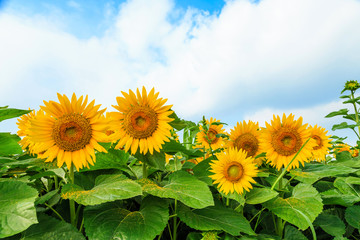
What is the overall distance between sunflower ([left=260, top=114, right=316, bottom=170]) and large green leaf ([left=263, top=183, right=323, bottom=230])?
219 mm

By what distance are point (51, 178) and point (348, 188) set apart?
7.31 feet

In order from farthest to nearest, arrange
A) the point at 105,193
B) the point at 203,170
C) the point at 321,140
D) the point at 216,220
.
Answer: the point at 321,140
the point at 203,170
the point at 216,220
the point at 105,193

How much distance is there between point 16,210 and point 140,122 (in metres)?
0.75

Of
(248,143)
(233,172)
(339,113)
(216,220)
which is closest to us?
(216,220)

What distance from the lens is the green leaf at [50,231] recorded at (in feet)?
4.30

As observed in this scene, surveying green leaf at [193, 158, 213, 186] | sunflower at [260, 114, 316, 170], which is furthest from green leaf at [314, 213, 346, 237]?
green leaf at [193, 158, 213, 186]

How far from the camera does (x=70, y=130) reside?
157cm

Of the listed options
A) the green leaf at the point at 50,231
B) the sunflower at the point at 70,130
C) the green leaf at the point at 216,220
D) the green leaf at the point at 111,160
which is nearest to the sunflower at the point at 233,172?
the green leaf at the point at 216,220

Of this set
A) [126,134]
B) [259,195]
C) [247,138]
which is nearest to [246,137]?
[247,138]

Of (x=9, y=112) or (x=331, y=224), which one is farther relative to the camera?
(x=331, y=224)

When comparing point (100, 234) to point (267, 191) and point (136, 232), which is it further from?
point (267, 191)

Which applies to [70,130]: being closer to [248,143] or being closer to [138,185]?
[138,185]

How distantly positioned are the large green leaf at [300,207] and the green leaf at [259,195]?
0.08m

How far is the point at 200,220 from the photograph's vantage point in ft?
5.00
